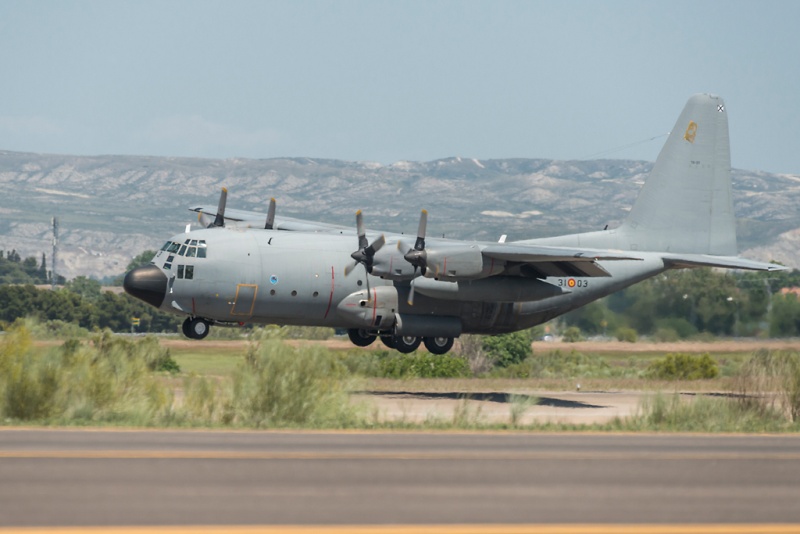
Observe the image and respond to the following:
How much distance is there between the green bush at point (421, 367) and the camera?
45812 mm

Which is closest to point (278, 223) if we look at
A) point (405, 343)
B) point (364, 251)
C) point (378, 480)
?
point (405, 343)

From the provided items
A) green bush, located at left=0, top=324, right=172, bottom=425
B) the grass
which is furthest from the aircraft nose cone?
green bush, located at left=0, top=324, right=172, bottom=425

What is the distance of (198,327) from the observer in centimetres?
3634

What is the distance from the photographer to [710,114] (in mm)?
41406

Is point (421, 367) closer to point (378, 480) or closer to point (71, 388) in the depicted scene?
point (71, 388)

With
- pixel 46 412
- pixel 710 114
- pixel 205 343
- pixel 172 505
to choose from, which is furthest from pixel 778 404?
pixel 205 343

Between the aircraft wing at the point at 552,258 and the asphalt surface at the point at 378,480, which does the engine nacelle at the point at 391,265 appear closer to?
the aircraft wing at the point at 552,258

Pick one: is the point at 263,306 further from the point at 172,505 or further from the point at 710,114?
the point at 172,505

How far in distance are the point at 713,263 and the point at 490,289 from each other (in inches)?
307

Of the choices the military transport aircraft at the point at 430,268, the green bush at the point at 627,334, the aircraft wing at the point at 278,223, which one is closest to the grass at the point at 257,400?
the military transport aircraft at the point at 430,268

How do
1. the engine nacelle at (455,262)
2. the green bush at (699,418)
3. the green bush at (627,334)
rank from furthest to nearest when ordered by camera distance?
the green bush at (627,334), the engine nacelle at (455,262), the green bush at (699,418)

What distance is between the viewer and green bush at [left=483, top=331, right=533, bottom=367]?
178 ft

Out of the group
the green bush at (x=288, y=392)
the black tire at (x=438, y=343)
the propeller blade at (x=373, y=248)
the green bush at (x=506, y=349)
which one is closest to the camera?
the green bush at (x=288, y=392)

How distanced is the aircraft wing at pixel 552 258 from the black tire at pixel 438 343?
368cm
